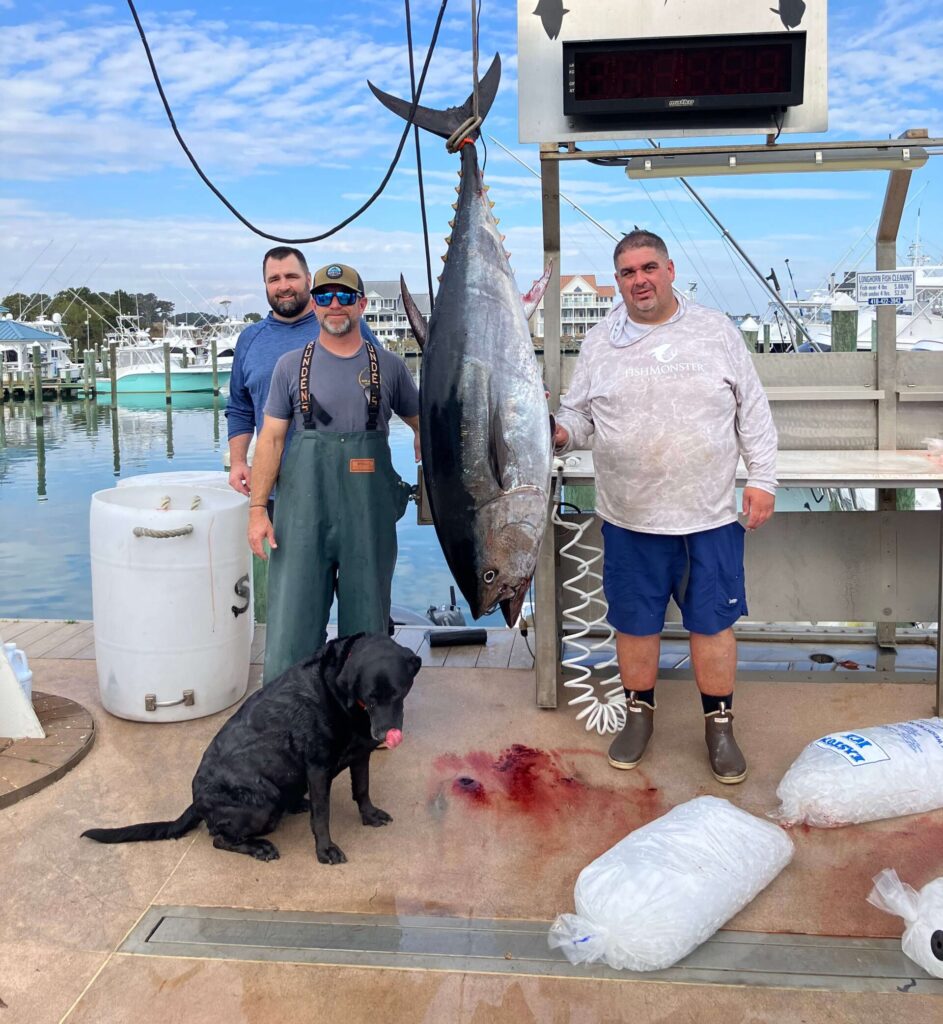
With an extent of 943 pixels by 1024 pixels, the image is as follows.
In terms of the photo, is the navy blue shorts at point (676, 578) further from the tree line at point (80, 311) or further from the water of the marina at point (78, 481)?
the tree line at point (80, 311)

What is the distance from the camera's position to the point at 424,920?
2.20 m

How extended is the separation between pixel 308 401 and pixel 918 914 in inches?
86.7

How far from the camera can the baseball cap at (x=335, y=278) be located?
117 inches

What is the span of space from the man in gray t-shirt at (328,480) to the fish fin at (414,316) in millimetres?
309

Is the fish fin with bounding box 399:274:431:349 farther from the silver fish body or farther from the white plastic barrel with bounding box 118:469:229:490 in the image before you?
the white plastic barrel with bounding box 118:469:229:490

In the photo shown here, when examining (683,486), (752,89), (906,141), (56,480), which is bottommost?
(56,480)

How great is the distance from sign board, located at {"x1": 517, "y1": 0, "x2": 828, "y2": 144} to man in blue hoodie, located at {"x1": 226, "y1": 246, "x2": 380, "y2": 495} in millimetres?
1052

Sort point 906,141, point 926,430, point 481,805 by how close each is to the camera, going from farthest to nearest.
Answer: point 926,430 < point 906,141 < point 481,805

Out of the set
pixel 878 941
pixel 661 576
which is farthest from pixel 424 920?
pixel 661 576

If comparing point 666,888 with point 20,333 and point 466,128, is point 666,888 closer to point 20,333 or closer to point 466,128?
point 466,128

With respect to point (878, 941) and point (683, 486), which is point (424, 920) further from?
point (683, 486)

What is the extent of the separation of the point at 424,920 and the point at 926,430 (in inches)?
121

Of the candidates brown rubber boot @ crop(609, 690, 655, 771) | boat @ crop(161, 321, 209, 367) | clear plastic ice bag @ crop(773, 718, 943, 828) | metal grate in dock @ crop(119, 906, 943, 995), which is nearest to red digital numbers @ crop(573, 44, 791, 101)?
brown rubber boot @ crop(609, 690, 655, 771)

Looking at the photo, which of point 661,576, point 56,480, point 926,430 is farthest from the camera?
point 56,480
